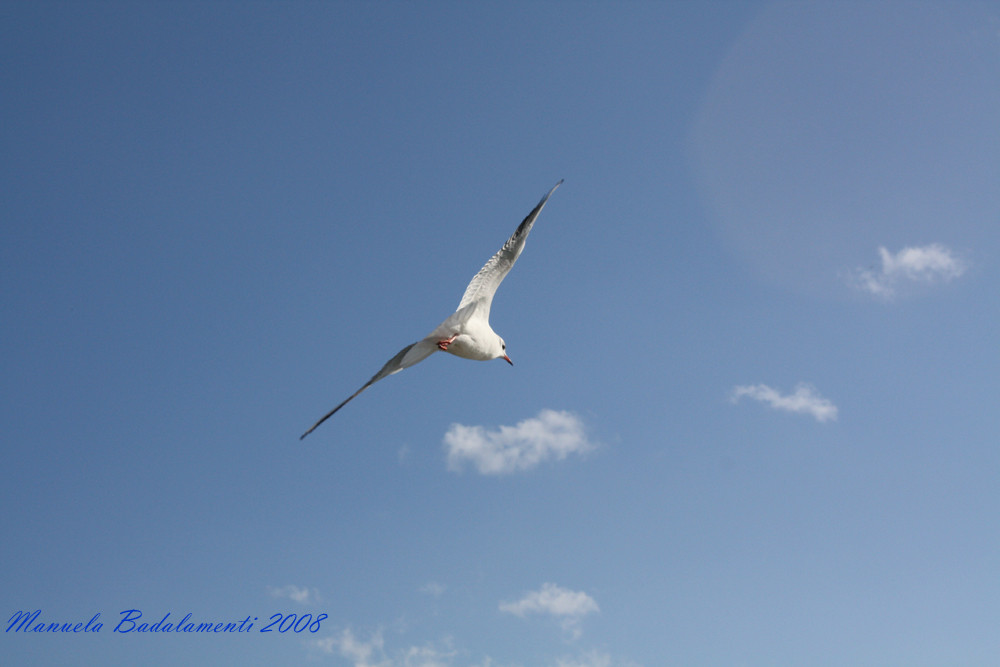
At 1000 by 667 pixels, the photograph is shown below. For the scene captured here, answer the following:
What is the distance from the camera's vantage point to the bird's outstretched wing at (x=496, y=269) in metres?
13.5

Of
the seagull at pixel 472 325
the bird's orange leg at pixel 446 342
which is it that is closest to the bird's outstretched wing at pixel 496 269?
the seagull at pixel 472 325

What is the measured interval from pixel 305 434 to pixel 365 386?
1.58m

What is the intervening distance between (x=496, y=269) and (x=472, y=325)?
1.49 metres

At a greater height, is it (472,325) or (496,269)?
(496,269)

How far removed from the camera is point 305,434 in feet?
40.1

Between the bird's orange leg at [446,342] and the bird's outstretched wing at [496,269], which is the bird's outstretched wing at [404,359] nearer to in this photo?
the bird's orange leg at [446,342]

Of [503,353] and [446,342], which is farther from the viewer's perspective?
[503,353]

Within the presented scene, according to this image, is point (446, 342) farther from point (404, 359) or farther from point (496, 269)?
point (496, 269)

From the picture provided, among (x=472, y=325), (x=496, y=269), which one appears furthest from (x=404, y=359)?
(x=496, y=269)

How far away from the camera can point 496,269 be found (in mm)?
13758

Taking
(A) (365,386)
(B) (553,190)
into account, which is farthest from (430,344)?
(B) (553,190)

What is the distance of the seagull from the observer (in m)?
12.9

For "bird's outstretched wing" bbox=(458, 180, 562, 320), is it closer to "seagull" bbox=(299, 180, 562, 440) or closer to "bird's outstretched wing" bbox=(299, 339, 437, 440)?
"seagull" bbox=(299, 180, 562, 440)

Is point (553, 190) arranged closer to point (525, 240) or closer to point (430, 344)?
point (525, 240)
